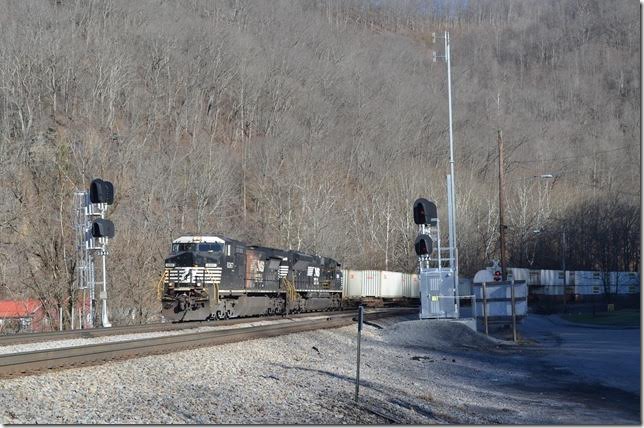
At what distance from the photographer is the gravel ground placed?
10883 mm

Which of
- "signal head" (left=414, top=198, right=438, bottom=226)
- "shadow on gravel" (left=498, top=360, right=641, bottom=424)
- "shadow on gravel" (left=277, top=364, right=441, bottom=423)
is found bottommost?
"shadow on gravel" (left=498, top=360, right=641, bottom=424)

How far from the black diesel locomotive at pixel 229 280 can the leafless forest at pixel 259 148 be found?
557 cm

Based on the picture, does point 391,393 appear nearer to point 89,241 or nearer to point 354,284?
point 89,241

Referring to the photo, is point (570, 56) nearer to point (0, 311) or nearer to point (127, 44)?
point (127, 44)

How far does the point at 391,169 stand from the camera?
86750 millimetres

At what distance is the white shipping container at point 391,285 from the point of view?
5334 centimetres

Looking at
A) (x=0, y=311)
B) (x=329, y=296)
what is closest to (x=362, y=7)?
(x=329, y=296)

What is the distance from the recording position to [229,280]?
98.8 ft

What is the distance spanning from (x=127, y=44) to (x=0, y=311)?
59756 millimetres

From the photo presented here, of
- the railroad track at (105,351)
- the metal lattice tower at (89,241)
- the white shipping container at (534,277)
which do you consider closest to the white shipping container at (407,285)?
the white shipping container at (534,277)

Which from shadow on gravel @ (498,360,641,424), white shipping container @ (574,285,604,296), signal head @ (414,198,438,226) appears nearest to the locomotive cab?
signal head @ (414,198,438,226)

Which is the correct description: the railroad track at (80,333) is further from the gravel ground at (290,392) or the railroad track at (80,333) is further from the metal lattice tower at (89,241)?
the gravel ground at (290,392)

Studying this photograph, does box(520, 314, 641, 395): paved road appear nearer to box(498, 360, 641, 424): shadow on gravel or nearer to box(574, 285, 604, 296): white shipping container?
box(498, 360, 641, 424): shadow on gravel

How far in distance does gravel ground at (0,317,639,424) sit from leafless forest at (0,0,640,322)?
1810 centimetres
